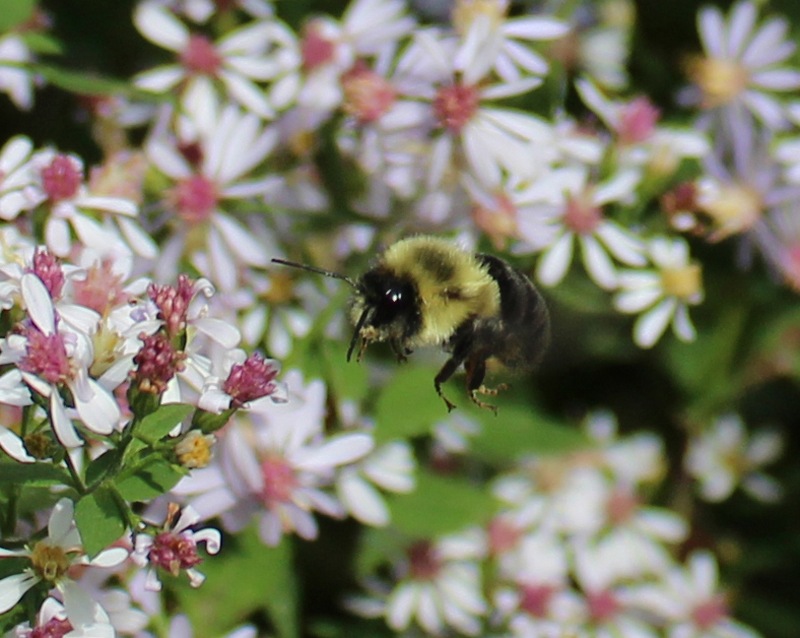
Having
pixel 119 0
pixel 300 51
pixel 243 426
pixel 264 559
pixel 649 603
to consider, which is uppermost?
pixel 300 51

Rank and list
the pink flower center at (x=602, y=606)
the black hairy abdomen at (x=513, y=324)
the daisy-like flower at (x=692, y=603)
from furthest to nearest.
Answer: the daisy-like flower at (x=692, y=603)
the pink flower center at (x=602, y=606)
the black hairy abdomen at (x=513, y=324)

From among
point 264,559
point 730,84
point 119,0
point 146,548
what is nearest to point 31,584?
point 146,548

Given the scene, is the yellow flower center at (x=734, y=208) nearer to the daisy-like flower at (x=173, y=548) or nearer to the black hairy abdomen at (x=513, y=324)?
the black hairy abdomen at (x=513, y=324)

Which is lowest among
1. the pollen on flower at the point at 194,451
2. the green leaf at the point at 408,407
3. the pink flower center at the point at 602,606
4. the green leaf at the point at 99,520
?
the pink flower center at the point at 602,606

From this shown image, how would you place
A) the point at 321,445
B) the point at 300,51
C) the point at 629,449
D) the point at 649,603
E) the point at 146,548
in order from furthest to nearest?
the point at 629,449, the point at 649,603, the point at 300,51, the point at 321,445, the point at 146,548

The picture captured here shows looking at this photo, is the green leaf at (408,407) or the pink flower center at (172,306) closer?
the pink flower center at (172,306)

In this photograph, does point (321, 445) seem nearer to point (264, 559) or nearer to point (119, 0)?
point (264, 559)

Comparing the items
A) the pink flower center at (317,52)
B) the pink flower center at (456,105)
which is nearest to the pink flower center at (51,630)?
the pink flower center at (456,105)

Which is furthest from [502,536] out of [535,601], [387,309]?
[387,309]
